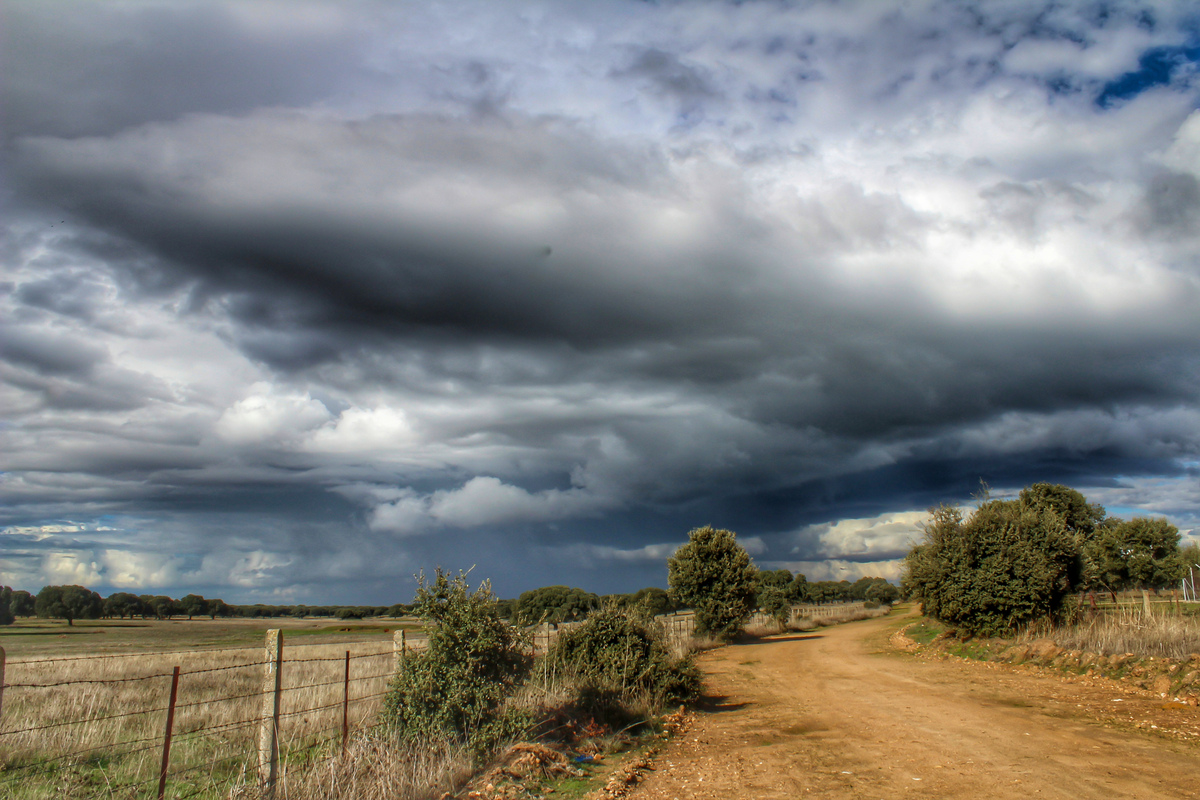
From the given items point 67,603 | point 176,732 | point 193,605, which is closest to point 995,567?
point 176,732

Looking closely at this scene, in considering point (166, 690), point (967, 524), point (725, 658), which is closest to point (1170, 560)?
point (967, 524)

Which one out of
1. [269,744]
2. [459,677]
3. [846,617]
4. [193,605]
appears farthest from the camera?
[193,605]

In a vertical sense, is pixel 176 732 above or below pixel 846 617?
above

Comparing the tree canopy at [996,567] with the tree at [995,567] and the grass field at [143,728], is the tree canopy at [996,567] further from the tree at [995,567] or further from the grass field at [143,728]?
the grass field at [143,728]

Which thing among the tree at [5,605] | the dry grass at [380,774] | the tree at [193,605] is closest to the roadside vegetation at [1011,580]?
the dry grass at [380,774]

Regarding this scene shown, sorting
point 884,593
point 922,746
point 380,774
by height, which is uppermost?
point 380,774

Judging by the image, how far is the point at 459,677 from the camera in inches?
390

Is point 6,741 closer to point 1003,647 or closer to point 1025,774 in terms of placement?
point 1025,774

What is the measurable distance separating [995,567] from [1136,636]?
6.51 m

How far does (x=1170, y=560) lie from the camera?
A: 163ft

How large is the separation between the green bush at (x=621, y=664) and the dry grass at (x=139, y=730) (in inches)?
152

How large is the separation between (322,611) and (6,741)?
90885 millimetres

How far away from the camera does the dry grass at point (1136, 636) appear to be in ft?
49.6

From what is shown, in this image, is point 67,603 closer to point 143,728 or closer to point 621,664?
point 143,728
